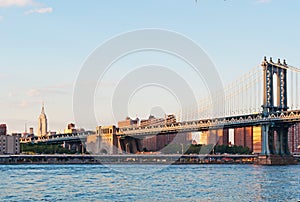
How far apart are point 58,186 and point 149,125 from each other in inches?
3395

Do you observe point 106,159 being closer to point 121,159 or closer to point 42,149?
point 121,159

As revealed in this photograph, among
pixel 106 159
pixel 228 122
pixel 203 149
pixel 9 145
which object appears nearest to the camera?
pixel 228 122

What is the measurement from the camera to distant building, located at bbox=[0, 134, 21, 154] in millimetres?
162875

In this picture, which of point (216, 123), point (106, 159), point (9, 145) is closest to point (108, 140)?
point (106, 159)

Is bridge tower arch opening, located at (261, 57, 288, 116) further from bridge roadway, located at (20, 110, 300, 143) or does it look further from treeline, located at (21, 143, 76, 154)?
treeline, located at (21, 143, 76, 154)

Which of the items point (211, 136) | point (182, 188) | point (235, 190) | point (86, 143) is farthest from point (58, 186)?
point (211, 136)

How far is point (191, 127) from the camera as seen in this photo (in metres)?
122

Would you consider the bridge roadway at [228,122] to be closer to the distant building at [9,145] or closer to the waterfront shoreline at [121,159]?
the waterfront shoreline at [121,159]

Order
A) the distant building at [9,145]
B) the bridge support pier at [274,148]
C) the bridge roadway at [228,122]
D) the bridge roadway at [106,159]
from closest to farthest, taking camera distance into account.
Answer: the bridge roadway at [228,122] → the bridge support pier at [274,148] → the bridge roadway at [106,159] → the distant building at [9,145]

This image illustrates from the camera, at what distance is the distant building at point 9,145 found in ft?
534

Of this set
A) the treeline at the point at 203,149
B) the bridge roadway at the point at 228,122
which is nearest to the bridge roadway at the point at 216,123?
the bridge roadway at the point at 228,122

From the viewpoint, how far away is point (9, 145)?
537 ft

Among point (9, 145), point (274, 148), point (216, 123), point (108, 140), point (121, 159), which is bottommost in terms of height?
point (121, 159)

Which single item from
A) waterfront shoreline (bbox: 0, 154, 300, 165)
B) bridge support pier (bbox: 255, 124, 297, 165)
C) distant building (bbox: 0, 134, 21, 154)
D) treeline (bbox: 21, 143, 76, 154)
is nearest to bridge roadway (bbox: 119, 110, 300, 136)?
bridge support pier (bbox: 255, 124, 297, 165)
